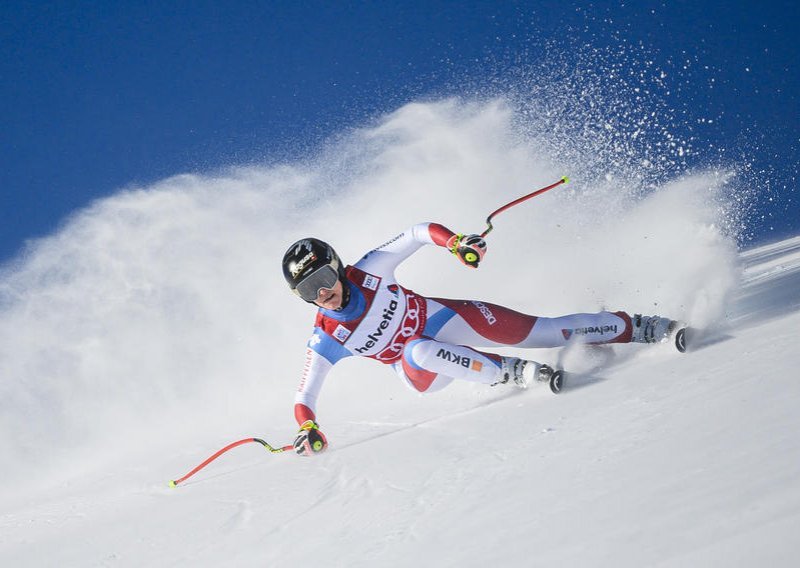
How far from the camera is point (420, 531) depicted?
257cm

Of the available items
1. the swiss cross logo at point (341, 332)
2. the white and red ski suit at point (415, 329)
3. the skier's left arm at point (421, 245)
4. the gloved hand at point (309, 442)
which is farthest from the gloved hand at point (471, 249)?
the gloved hand at point (309, 442)

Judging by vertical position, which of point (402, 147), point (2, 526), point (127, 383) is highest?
point (402, 147)

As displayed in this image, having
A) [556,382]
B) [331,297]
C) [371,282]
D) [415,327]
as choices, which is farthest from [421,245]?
[556,382]

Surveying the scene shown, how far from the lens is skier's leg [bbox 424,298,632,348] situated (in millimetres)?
4871

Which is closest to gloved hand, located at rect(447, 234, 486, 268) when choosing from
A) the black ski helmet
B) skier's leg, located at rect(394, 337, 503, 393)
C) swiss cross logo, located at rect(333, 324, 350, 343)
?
skier's leg, located at rect(394, 337, 503, 393)

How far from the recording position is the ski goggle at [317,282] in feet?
14.7

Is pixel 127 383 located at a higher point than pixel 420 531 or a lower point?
higher

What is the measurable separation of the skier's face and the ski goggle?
26mm

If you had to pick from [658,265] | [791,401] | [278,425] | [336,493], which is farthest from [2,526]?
[658,265]

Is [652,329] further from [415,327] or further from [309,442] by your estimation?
[309,442]

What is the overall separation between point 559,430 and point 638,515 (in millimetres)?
1299

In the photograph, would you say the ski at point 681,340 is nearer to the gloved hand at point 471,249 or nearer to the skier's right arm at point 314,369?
the gloved hand at point 471,249

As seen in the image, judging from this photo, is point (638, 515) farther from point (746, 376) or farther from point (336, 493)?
point (336, 493)

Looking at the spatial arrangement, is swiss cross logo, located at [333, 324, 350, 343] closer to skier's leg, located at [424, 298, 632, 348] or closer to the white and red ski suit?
the white and red ski suit
